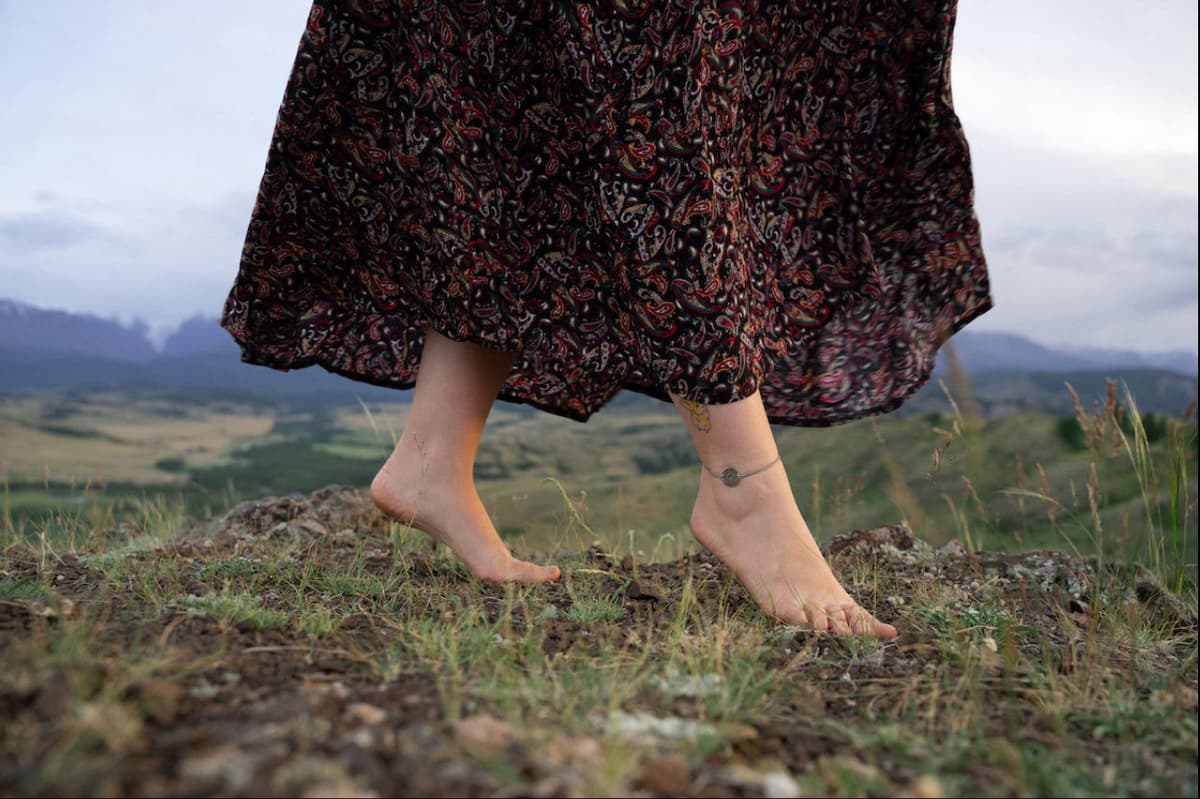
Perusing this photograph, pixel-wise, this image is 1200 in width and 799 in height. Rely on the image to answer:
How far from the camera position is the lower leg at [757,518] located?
1633mm

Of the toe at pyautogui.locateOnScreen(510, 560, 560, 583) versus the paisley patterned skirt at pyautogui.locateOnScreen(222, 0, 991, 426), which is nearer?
the paisley patterned skirt at pyautogui.locateOnScreen(222, 0, 991, 426)

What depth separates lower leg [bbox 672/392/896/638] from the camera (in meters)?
1.63

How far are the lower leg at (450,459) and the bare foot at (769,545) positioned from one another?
426mm

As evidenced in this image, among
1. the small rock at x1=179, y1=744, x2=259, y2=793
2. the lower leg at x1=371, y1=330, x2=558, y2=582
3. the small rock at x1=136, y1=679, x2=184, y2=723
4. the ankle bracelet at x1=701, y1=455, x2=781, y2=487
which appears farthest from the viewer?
the lower leg at x1=371, y1=330, x2=558, y2=582

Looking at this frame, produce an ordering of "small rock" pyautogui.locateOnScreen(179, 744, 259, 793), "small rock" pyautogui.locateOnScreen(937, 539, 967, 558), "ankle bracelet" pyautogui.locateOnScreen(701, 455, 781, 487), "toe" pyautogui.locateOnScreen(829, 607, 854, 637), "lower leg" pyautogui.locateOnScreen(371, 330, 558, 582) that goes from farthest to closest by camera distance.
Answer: "small rock" pyautogui.locateOnScreen(937, 539, 967, 558)
"lower leg" pyautogui.locateOnScreen(371, 330, 558, 582)
"ankle bracelet" pyautogui.locateOnScreen(701, 455, 781, 487)
"toe" pyautogui.locateOnScreen(829, 607, 854, 637)
"small rock" pyautogui.locateOnScreen(179, 744, 259, 793)

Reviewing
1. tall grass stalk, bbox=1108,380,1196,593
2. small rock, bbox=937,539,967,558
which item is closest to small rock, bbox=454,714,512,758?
tall grass stalk, bbox=1108,380,1196,593

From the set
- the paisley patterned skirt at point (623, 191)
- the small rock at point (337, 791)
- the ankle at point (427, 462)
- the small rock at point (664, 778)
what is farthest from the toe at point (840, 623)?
the small rock at point (337, 791)

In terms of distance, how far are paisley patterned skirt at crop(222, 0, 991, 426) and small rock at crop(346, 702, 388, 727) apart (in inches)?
32.7

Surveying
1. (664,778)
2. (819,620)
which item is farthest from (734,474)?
(664,778)

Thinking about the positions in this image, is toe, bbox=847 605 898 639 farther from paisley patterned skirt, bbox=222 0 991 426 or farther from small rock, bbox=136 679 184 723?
small rock, bbox=136 679 184 723

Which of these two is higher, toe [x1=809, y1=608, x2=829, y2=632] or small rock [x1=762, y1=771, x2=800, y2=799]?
small rock [x1=762, y1=771, x2=800, y2=799]

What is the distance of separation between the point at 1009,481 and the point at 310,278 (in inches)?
164

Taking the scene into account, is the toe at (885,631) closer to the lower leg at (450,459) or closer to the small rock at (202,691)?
the lower leg at (450,459)

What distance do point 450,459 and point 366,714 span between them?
1048mm
